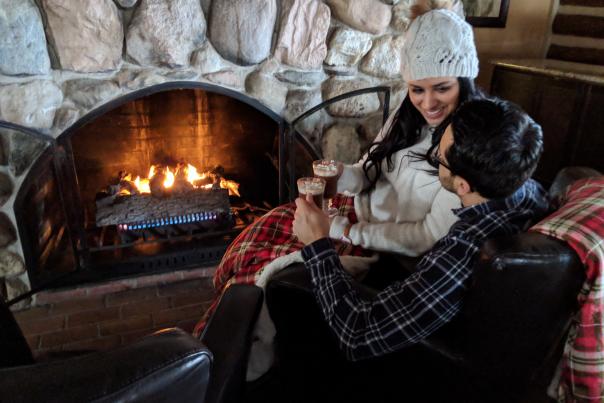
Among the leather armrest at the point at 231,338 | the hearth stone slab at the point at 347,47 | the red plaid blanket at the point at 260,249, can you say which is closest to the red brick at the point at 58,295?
the red plaid blanket at the point at 260,249

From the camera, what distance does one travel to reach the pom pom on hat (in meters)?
1.43

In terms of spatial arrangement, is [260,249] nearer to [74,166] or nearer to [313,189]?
[313,189]

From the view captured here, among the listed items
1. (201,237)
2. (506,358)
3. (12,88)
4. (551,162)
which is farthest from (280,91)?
(551,162)

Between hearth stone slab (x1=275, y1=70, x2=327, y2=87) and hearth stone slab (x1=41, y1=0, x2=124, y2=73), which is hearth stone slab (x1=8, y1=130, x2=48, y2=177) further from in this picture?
hearth stone slab (x1=275, y1=70, x2=327, y2=87)

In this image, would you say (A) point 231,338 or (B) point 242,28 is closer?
(A) point 231,338

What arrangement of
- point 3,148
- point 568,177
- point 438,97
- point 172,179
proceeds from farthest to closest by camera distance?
point 172,179, point 3,148, point 438,97, point 568,177

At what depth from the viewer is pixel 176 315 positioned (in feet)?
6.89

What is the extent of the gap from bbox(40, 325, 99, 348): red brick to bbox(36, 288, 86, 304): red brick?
228 millimetres

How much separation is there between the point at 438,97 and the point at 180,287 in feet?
5.06

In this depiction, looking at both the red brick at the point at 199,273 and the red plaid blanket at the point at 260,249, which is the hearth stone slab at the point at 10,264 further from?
the red plaid blanket at the point at 260,249

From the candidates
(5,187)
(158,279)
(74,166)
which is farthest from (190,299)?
(5,187)

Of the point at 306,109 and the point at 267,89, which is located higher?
the point at 267,89

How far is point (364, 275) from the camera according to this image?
1404 millimetres

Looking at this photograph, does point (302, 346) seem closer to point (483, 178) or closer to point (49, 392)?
point (483, 178)
